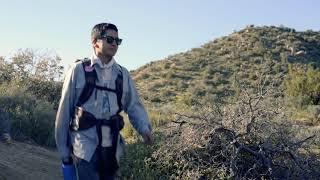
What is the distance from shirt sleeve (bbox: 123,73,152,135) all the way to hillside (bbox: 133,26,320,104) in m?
24.2

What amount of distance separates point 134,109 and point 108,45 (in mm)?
626

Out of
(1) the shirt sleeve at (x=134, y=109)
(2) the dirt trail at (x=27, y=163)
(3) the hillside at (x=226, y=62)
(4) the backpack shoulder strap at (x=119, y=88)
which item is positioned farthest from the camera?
(3) the hillside at (x=226, y=62)

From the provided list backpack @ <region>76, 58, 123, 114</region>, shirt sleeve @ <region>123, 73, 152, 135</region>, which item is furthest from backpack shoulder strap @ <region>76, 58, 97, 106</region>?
shirt sleeve @ <region>123, 73, 152, 135</region>

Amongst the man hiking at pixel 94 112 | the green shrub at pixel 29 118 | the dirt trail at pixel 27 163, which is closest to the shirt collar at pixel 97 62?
the man hiking at pixel 94 112

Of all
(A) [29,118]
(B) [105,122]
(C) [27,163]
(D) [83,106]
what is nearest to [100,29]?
(D) [83,106]

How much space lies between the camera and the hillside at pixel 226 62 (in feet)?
111

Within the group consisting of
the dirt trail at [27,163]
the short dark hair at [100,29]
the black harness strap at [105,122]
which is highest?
the short dark hair at [100,29]

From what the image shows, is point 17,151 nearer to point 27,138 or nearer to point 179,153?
point 27,138

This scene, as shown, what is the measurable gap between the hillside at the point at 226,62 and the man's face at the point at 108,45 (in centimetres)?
2451

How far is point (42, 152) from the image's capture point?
9750 mm

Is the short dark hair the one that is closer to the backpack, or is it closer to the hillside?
the backpack

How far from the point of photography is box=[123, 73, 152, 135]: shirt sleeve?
5.04 meters

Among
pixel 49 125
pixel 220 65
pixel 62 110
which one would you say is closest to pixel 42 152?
pixel 49 125

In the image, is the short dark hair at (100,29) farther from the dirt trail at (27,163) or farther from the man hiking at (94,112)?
the dirt trail at (27,163)
